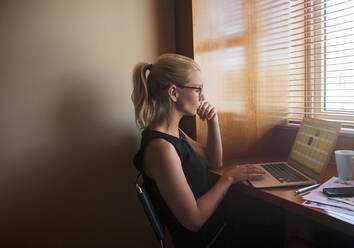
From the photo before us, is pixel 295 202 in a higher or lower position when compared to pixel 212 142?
lower

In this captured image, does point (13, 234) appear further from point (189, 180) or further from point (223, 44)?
point (223, 44)

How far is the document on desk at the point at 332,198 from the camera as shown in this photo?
88 centimetres

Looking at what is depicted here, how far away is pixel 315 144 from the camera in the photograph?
123 centimetres

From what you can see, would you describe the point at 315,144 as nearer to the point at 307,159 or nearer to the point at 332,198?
the point at 307,159

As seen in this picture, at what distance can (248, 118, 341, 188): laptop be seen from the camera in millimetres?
1118

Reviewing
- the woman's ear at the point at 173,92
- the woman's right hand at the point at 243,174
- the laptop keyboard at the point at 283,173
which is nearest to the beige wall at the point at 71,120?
the woman's ear at the point at 173,92

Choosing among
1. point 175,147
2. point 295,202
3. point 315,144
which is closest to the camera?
point 295,202

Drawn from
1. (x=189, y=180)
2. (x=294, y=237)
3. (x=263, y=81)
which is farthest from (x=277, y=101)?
(x=189, y=180)

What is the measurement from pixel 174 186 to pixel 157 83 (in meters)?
0.48

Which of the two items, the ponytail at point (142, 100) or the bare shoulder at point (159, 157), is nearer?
the bare shoulder at point (159, 157)

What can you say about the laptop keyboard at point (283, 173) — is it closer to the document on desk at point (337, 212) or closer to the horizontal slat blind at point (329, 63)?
the document on desk at point (337, 212)

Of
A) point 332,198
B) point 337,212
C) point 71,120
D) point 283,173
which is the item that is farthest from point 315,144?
point 71,120

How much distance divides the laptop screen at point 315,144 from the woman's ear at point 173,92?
27.5 inches

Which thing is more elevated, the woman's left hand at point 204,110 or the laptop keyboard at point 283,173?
the woman's left hand at point 204,110
